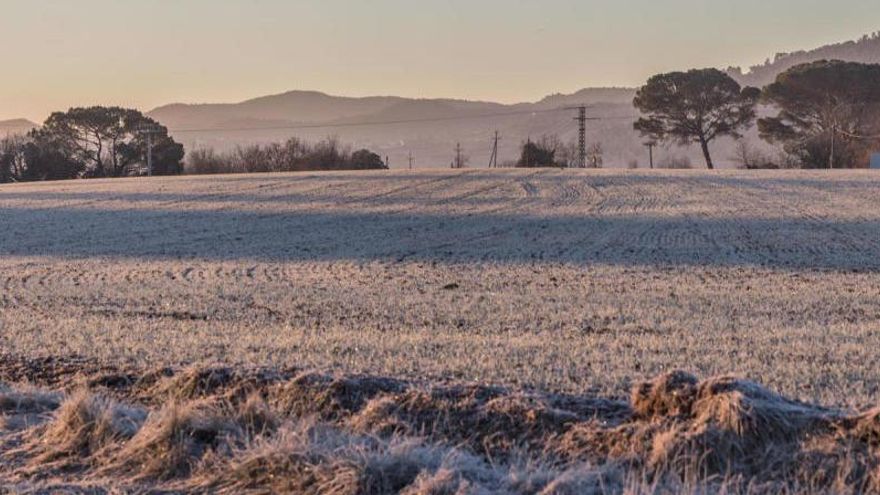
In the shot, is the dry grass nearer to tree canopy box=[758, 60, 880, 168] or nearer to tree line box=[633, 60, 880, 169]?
tree line box=[633, 60, 880, 169]

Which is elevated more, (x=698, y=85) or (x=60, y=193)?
(x=698, y=85)

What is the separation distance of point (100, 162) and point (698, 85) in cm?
5361

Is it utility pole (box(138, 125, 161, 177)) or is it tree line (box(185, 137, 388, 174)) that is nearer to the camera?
utility pole (box(138, 125, 161, 177))

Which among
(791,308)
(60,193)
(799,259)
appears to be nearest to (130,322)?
(791,308)

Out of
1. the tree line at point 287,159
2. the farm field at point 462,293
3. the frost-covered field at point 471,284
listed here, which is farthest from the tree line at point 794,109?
the farm field at point 462,293

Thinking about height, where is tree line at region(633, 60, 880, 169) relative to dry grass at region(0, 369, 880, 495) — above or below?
above

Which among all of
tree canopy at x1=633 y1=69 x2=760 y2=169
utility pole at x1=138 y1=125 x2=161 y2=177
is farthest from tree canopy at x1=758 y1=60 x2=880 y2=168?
utility pole at x1=138 y1=125 x2=161 y2=177

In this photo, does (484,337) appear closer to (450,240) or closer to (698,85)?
(450,240)

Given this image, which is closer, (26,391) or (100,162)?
(26,391)

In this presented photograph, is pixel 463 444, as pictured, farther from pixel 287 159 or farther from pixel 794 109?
pixel 287 159

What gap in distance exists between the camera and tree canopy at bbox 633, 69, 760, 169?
85.7 metres

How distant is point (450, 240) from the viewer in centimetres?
3006

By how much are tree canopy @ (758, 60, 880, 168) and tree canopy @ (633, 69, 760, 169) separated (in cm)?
321

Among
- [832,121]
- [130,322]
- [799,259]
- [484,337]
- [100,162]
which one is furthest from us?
[100,162]
